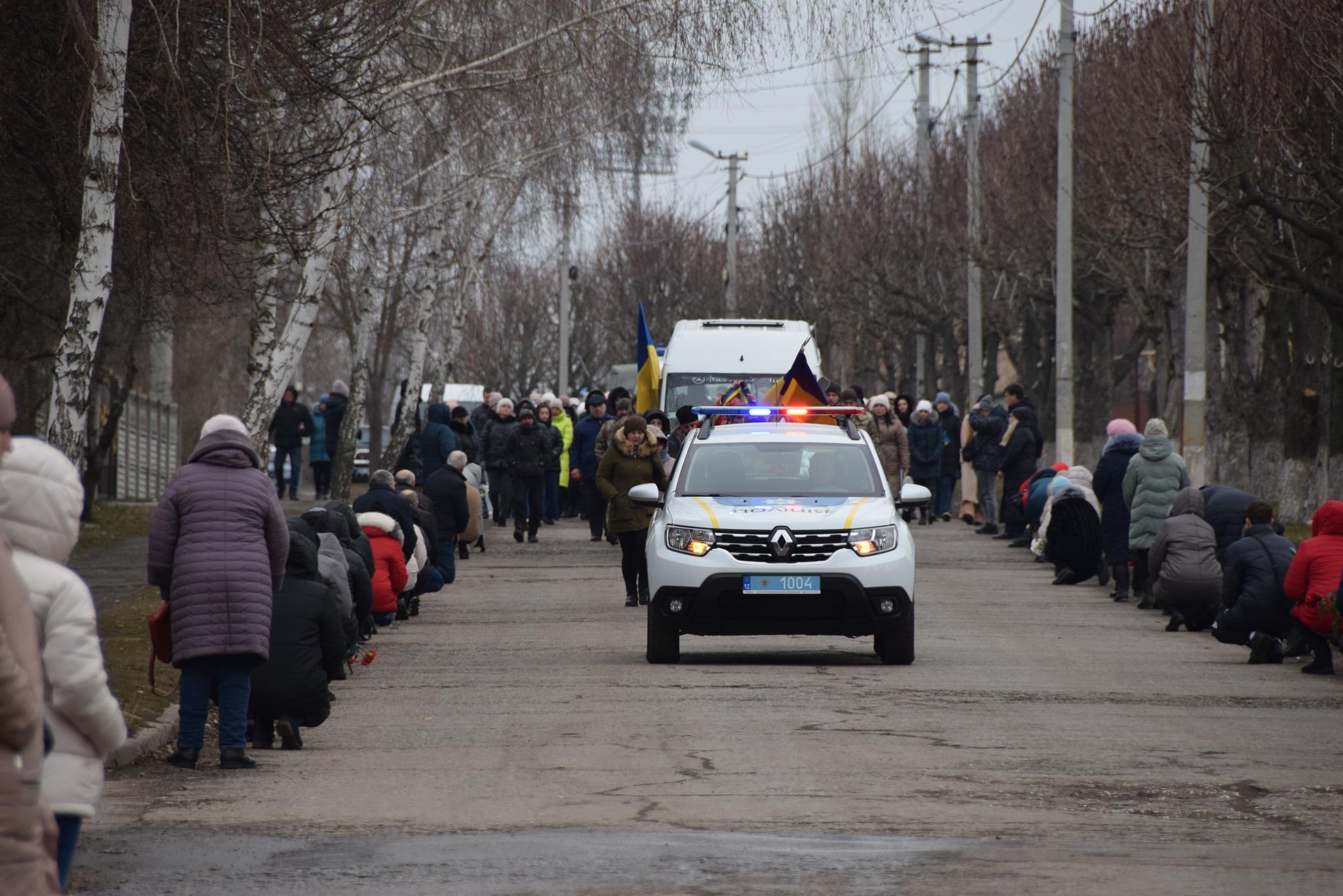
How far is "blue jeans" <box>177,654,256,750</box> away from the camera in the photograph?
10211 mm

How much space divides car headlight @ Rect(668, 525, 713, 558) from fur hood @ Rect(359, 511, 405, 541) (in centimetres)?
242

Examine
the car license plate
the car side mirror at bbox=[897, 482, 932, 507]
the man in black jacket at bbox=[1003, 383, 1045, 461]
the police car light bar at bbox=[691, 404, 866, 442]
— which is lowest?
the car license plate

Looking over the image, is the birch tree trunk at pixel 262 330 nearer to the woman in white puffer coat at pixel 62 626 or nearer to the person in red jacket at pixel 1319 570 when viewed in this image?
the person in red jacket at pixel 1319 570

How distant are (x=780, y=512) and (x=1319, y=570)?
11.9 feet

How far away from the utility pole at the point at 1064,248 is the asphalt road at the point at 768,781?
15412mm

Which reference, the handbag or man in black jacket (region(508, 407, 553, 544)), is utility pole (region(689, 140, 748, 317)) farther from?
the handbag

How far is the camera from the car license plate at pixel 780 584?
46.9 feet

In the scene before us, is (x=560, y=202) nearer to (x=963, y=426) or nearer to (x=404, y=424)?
(x=404, y=424)

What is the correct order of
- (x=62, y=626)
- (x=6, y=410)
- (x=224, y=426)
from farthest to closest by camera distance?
(x=224, y=426) < (x=62, y=626) < (x=6, y=410)

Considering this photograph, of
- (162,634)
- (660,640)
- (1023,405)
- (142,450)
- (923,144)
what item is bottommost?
(660,640)

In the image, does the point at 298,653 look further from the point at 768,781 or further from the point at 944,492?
the point at 944,492

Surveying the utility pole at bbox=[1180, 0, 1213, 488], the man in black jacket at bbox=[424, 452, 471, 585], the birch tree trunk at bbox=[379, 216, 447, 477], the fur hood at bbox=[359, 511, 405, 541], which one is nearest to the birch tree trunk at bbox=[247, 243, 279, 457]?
the man in black jacket at bbox=[424, 452, 471, 585]

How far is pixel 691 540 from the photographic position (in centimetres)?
1465

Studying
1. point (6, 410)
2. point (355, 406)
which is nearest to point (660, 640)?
point (6, 410)
